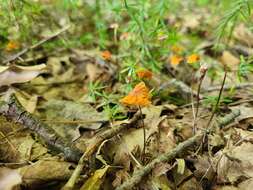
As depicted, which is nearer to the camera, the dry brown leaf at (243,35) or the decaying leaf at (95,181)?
the decaying leaf at (95,181)

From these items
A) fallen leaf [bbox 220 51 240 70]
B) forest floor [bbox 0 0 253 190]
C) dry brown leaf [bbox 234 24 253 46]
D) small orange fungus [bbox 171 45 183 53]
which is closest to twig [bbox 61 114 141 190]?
forest floor [bbox 0 0 253 190]

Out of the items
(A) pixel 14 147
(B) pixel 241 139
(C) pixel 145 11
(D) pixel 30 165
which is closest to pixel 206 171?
(B) pixel 241 139

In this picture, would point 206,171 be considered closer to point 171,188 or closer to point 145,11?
point 171,188

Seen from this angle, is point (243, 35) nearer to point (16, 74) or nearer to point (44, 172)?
point (16, 74)

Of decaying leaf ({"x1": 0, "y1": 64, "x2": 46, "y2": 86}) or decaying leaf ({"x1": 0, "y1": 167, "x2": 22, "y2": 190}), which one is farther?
decaying leaf ({"x1": 0, "y1": 64, "x2": 46, "y2": 86})

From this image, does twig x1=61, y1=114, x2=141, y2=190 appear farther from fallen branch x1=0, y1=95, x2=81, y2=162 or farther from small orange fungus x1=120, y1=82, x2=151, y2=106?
small orange fungus x1=120, y1=82, x2=151, y2=106

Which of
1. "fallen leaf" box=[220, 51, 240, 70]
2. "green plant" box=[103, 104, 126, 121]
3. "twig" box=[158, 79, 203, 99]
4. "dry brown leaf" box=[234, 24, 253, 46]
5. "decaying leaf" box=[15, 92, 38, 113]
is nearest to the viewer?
"green plant" box=[103, 104, 126, 121]

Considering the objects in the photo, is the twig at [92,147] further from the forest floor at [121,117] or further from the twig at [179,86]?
the twig at [179,86]

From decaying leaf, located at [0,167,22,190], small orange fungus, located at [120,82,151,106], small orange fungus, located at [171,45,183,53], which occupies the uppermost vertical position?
small orange fungus, located at [120,82,151,106]

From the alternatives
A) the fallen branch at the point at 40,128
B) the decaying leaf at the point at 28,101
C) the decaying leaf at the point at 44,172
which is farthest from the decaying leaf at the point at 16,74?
the decaying leaf at the point at 44,172

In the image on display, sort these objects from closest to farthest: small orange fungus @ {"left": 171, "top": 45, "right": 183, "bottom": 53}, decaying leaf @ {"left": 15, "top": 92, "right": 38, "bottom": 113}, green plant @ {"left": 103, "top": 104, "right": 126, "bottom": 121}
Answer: green plant @ {"left": 103, "top": 104, "right": 126, "bottom": 121}
decaying leaf @ {"left": 15, "top": 92, "right": 38, "bottom": 113}
small orange fungus @ {"left": 171, "top": 45, "right": 183, "bottom": 53}
